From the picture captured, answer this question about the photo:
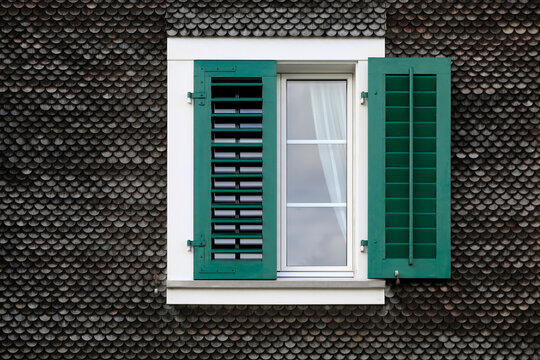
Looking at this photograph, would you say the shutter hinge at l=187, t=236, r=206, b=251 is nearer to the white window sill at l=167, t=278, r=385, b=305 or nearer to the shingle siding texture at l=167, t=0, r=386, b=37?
the white window sill at l=167, t=278, r=385, b=305

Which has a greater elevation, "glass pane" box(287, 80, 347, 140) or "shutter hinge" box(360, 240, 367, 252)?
"glass pane" box(287, 80, 347, 140)

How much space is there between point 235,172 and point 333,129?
38.6 inches

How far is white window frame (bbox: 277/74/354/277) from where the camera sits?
5.81m

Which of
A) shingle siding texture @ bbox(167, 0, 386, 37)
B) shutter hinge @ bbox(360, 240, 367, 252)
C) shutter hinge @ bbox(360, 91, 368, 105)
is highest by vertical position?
shingle siding texture @ bbox(167, 0, 386, 37)

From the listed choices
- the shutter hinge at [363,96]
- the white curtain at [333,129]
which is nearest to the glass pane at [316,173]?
the white curtain at [333,129]

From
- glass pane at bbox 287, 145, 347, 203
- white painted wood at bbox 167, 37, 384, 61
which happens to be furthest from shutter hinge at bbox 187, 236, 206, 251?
white painted wood at bbox 167, 37, 384, 61

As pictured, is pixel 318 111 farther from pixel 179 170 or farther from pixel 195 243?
pixel 195 243

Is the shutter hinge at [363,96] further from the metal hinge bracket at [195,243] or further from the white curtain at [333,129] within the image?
the metal hinge bracket at [195,243]

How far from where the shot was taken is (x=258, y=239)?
564 centimetres

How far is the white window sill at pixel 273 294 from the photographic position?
18.3ft

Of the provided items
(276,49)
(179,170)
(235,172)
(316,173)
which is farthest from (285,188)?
(276,49)

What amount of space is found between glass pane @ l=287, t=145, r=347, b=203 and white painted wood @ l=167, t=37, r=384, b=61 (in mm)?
805

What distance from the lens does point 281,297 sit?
18.4 ft

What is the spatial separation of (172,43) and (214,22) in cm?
41
